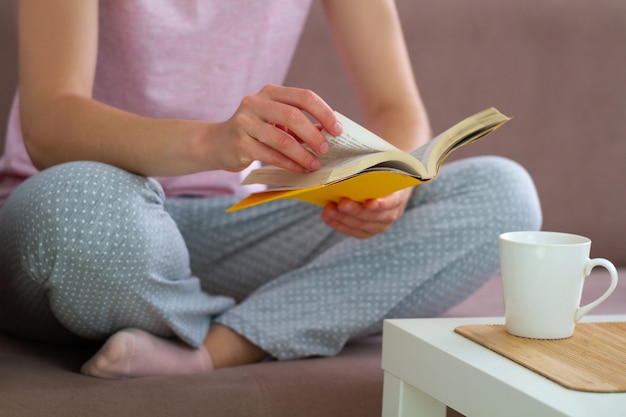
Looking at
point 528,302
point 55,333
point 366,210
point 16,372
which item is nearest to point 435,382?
point 528,302

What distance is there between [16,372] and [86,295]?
11cm

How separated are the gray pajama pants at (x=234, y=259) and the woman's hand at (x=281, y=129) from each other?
18 centimetres

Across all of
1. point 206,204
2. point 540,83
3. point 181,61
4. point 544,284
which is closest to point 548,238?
point 544,284

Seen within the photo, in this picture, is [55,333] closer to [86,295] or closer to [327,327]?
[86,295]

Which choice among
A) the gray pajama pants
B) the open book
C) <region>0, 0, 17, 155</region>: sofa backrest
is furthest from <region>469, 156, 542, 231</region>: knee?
<region>0, 0, 17, 155</region>: sofa backrest

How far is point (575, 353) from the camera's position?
0.82 m

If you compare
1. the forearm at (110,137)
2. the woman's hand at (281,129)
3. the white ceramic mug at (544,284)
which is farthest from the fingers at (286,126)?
the white ceramic mug at (544,284)

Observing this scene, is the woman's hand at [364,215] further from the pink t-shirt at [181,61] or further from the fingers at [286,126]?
the pink t-shirt at [181,61]

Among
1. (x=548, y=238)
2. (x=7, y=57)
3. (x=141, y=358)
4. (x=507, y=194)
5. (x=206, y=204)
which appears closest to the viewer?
(x=548, y=238)

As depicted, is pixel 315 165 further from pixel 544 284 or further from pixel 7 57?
pixel 7 57

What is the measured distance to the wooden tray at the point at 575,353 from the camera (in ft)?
2.43

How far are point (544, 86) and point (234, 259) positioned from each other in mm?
710

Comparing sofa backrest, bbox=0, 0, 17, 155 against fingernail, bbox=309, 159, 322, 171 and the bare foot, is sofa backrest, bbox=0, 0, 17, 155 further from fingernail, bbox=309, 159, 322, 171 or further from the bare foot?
fingernail, bbox=309, 159, 322, 171

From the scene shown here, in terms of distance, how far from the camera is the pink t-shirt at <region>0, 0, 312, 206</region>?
1.46 metres
